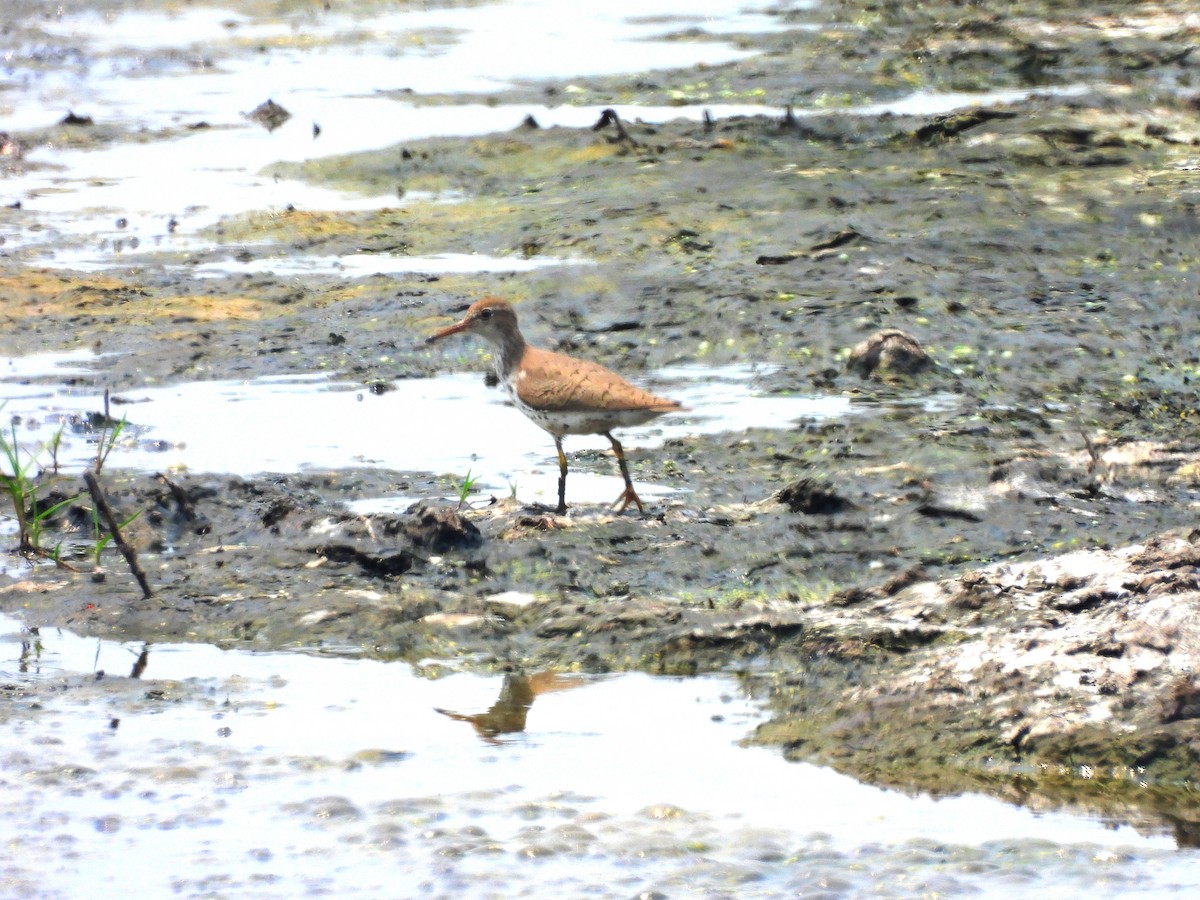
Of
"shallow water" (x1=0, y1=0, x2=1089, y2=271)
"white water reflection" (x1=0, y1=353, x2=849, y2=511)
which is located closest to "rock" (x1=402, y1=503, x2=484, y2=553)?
"white water reflection" (x1=0, y1=353, x2=849, y2=511)

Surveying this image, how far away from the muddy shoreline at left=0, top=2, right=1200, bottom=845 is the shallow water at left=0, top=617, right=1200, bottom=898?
225 mm

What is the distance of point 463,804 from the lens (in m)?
4.57

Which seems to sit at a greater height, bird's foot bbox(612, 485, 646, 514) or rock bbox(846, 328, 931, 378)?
rock bbox(846, 328, 931, 378)

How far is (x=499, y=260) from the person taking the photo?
10898mm

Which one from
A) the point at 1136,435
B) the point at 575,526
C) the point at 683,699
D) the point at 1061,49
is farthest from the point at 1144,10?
the point at 683,699

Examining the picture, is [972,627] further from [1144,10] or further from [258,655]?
[1144,10]

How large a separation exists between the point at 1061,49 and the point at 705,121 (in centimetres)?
381

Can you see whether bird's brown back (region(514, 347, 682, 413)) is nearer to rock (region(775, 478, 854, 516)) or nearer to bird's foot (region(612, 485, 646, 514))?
bird's foot (region(612, 485, 646, 514))

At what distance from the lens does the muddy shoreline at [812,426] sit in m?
5.09

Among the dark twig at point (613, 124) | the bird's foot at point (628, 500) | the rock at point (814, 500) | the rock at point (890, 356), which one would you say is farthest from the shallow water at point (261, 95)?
the rock at point (814, 500)

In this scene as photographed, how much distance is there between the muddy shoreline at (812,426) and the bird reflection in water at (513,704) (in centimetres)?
12

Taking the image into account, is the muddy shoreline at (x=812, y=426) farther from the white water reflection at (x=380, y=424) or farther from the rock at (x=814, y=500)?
the white water reflection at (x=380, y=424)

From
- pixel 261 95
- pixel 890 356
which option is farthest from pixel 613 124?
pixel 890 356

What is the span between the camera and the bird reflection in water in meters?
5.12
